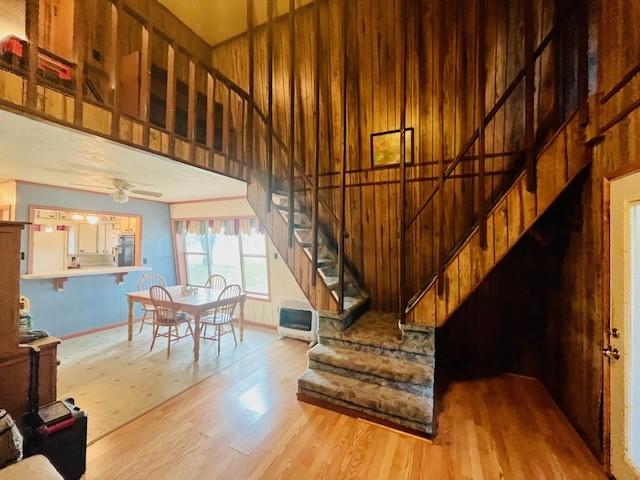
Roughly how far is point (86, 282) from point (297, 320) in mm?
3664

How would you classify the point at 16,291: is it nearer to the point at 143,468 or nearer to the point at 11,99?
the point at 11,99

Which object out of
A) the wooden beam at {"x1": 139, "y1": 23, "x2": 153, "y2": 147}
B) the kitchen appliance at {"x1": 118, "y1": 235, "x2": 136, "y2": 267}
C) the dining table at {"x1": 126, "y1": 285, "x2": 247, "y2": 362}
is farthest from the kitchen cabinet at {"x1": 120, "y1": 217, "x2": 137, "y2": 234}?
the wooden beam at {"x1": 139, "y1": 23, "x2": 153, "y2": 147}

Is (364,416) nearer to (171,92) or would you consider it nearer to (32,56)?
(171,92)

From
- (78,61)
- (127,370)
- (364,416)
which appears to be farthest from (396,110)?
(127,370)

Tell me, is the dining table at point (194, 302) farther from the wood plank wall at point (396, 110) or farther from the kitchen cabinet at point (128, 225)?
the wood plank wall at point (396, 110)

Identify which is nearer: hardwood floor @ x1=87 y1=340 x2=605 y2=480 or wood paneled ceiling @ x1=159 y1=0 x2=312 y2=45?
hardwood floor @ x1=87 y1=340 x2=605 y2=480

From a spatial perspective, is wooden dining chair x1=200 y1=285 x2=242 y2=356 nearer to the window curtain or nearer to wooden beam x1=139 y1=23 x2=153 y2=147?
the window curtain

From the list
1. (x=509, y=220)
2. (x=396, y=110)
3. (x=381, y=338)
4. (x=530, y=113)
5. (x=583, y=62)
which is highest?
(x=396, y=110)

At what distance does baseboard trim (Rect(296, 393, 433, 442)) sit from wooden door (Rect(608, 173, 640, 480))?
1.13 metres

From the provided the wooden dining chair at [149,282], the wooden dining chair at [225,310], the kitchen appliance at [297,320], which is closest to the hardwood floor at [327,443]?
the wooden dining chair at [225,310]

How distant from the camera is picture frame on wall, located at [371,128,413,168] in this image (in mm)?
3191

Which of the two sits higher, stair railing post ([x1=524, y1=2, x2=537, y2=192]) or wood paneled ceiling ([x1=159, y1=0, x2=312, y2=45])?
wood paneled ceiling ([x1=159, y1=0, x2=312, y2=45])

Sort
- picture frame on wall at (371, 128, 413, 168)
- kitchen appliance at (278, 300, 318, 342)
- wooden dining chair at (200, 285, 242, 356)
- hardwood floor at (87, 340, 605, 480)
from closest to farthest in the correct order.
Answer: hardwood floor at (87, 340, 605, 480) < picture frame on wall at (371, 128, 413, 168) < wooden dining chair at (200, 285, 242, 356) < kitchen appliance at (278, 300, 318, 342)

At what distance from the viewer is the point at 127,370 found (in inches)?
134
